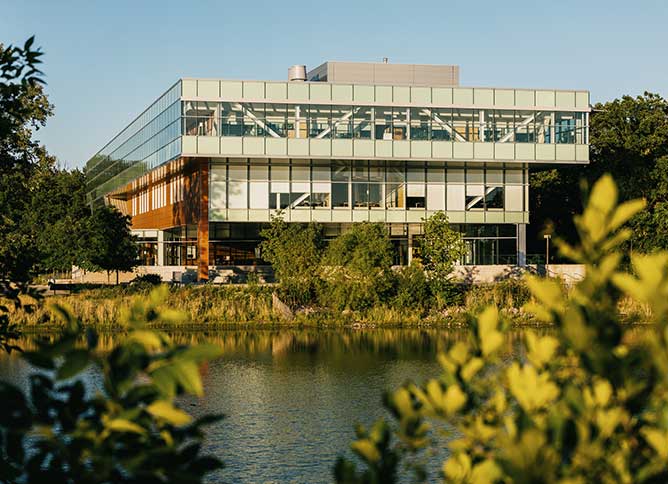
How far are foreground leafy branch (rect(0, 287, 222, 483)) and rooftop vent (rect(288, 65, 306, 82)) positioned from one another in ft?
171

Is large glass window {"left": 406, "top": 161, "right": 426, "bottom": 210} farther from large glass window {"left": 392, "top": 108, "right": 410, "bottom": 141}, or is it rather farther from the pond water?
the pond water

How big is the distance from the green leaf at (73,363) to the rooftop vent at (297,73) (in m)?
52.4

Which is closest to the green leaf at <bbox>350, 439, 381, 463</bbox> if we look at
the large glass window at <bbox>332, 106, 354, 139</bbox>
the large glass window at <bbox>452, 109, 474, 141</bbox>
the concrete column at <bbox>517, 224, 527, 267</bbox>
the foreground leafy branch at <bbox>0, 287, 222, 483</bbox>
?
the foreground leafy branch at <bbox>0, 287, 222, 483</bbox>

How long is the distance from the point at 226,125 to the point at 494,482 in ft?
161

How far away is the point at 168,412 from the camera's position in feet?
10.4

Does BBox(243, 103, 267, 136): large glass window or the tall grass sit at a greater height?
BBox(243, 103, 267, 136): large glass window

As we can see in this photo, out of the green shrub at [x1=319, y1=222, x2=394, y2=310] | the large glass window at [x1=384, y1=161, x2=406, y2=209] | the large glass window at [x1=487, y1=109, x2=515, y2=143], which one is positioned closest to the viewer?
the green shrub at [x1=319, y1=222, x2=394, y2=310]

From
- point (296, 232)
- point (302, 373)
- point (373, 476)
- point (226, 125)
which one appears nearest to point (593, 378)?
point (373, 476)

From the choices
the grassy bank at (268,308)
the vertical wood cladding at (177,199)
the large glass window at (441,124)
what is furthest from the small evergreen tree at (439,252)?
the vertical wood cladding at (177,199)

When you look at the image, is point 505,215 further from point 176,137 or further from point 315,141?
point 176,137

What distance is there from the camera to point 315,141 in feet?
172

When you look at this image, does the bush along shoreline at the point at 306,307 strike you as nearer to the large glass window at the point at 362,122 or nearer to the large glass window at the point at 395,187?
the large glass window at the point at 362,122

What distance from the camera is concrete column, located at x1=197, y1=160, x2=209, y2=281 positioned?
177 ft

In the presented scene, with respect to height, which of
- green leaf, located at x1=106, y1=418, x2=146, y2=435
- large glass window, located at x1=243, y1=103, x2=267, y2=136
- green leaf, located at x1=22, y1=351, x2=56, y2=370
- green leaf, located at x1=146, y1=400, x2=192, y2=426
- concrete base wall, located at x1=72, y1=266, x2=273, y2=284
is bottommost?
green leaf, located at x1=106, y1=418, x2=146, y2=435
